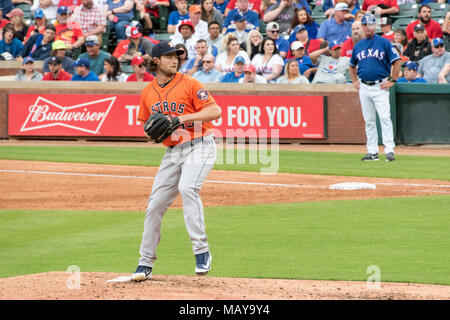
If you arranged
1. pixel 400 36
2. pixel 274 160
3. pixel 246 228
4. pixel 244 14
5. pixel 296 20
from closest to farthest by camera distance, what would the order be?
pixel 246 228 < pixel 274 160 < pixel 400 36 < pixel 296 20 < pixel 244 14

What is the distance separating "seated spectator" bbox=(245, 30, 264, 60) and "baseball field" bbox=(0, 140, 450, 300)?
318 centimetres

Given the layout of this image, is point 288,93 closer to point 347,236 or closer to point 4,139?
point 4,139

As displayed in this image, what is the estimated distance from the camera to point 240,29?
19.7 metres

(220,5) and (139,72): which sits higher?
(220,5)

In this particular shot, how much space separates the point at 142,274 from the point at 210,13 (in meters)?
15.1

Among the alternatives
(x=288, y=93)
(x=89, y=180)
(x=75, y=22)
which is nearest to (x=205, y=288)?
(x=89, y=180)

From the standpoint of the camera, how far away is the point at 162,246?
342 inches

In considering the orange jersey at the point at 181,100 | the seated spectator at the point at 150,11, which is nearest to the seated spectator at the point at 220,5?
the seated spectator at the point at 150,11

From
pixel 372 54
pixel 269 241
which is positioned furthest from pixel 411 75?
pixel 269 241

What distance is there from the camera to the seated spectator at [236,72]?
60.5ft

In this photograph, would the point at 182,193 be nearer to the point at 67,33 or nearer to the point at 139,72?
the point at 139,72

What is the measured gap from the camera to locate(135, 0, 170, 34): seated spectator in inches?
867

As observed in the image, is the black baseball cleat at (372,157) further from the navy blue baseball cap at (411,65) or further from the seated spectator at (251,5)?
the seated spectator at (251,5)

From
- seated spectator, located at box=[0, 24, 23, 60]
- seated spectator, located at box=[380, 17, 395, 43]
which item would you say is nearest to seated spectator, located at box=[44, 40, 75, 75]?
seated spectator, located at box=[0, 24, 23, 60]
